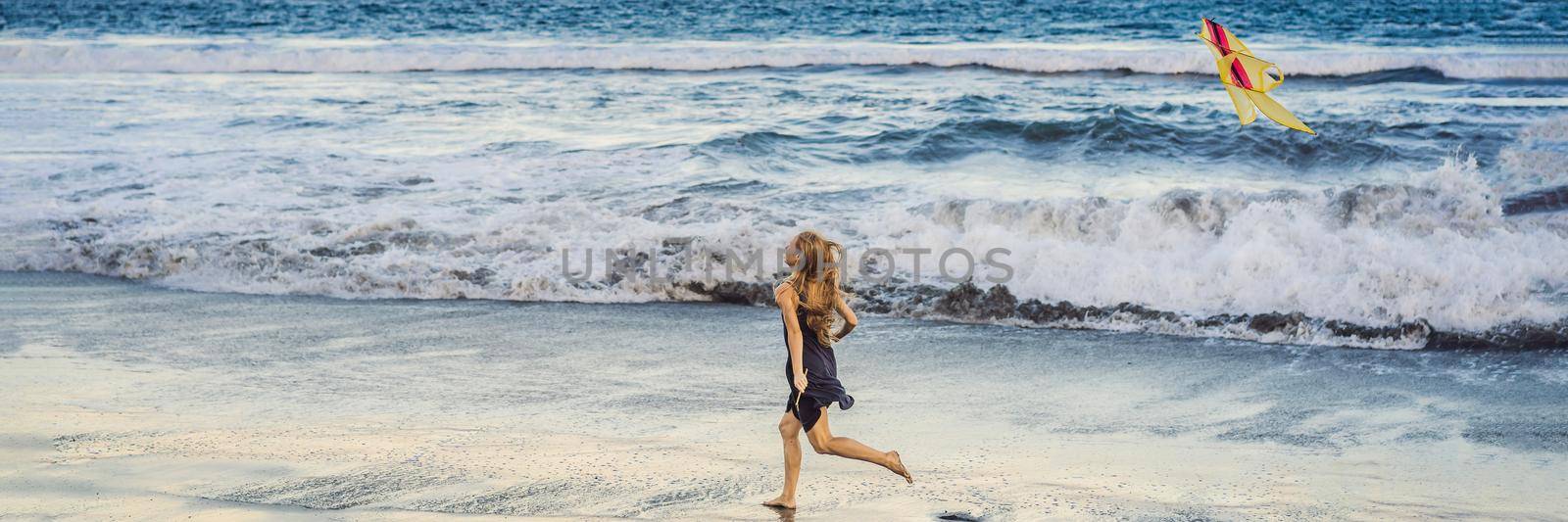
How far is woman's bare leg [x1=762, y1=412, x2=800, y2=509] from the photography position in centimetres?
446

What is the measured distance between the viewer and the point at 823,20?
3122 centimetres

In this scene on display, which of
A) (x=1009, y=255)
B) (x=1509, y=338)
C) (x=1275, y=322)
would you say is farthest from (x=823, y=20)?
(x=1509, y=338)

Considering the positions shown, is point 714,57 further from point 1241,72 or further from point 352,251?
point 1241,72

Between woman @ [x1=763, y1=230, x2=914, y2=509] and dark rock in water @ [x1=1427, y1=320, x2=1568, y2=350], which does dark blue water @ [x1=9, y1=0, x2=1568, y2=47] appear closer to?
dark rock in water @ [x1=1427, y1=320, x2=1568, y2=350]

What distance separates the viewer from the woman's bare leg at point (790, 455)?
4.46 meters

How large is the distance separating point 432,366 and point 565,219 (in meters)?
3.61

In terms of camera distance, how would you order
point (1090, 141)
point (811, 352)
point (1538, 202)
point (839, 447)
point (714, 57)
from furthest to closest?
point (714, 57) < point (1090, 141) < point (1538, 202) < point (839, 447) < point (811, 352)

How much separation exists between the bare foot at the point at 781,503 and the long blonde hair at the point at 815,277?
66 centimetres

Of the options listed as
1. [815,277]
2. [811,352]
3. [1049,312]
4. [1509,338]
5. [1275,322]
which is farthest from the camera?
[1049,312]

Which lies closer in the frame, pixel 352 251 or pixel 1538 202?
pixel 352 251

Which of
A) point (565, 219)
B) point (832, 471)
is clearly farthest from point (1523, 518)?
point (565, 219)

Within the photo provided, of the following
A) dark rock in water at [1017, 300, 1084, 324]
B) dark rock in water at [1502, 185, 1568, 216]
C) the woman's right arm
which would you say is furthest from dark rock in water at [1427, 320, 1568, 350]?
the woman's right arm

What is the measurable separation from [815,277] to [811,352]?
29 centimetres

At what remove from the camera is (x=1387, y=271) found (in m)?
8.13
